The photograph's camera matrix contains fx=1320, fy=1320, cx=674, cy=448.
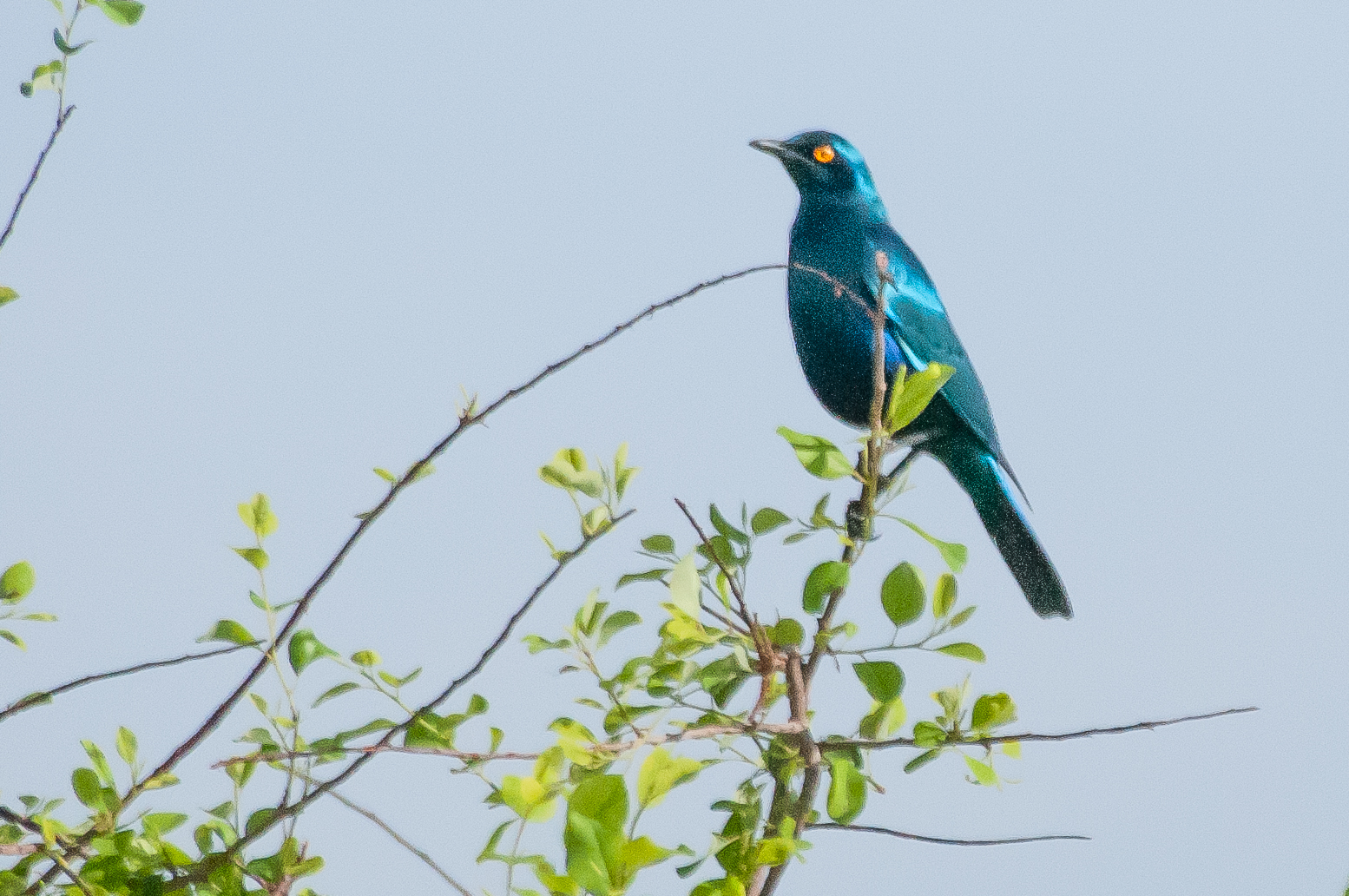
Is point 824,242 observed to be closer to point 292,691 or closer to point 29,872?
point 292,691

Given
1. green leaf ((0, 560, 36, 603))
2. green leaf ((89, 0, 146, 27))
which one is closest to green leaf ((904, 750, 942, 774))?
green leaf ((0, 560, 36, 603))

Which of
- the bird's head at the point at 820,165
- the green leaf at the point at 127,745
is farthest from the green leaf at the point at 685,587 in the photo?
the bird's head at the point at 820,165

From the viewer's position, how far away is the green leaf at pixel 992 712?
1633 mm

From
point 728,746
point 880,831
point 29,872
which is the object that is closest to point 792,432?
point 728,746

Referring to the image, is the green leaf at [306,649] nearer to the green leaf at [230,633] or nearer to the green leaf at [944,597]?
the green leaf at [230,633]

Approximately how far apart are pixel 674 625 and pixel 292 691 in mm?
515

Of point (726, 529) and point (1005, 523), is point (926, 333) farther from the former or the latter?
point (726, 529)

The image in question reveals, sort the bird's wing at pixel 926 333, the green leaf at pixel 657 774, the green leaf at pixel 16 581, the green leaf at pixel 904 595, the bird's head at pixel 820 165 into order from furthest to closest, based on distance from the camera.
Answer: the bird's head at pixel 820 165 → the bird's wing at pixel 926 333 → the green leaf at pixel 16 581 → the green leaf at pixel 904 595 → the green leaf at pixel 657 774

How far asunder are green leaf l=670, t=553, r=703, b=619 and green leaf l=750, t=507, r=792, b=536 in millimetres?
249

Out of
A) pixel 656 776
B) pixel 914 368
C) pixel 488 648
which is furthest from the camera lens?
pixel 914 368

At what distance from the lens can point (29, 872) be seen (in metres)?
1.72

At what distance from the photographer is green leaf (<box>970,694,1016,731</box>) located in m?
1.63

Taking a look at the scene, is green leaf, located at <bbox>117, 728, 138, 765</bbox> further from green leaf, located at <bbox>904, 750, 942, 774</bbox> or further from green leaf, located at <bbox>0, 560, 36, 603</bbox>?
green leaf, located at <bbox>904, 750, 942, 774</bbox>

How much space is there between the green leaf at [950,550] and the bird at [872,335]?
140 centimetres
